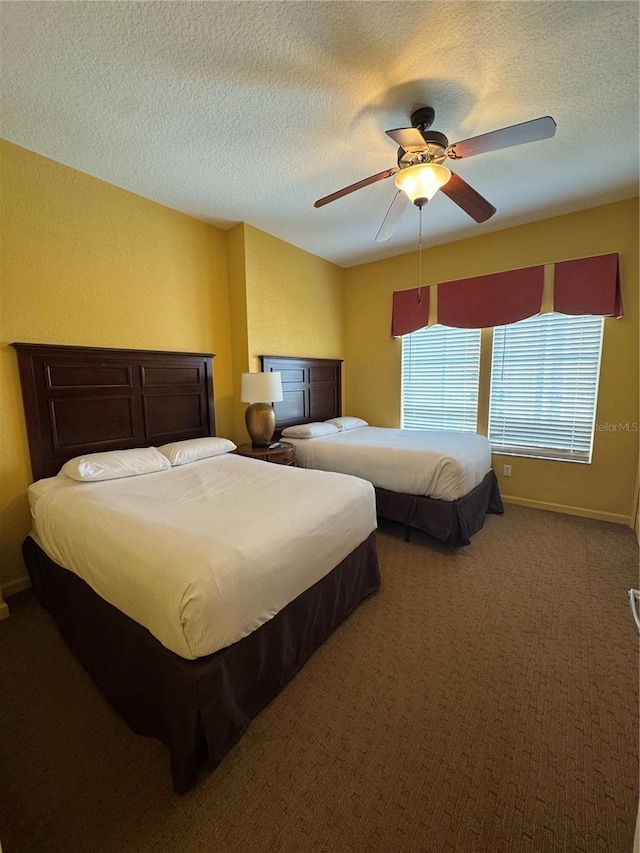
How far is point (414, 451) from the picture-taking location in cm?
284

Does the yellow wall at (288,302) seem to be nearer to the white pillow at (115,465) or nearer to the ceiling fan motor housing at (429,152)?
the white pillow at (115,465)

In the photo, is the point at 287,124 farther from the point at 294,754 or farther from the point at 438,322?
the point at 294,754

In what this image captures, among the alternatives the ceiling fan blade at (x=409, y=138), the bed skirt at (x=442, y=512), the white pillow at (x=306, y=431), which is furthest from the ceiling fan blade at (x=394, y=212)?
the bed skirt at (x=442, y=512)

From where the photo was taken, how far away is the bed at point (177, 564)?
3.83 ft

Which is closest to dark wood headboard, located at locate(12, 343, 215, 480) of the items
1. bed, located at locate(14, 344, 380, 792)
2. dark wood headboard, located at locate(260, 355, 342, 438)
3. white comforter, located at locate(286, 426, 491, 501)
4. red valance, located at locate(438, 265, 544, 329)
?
bed, located at locate(14, 344, 380, 792)

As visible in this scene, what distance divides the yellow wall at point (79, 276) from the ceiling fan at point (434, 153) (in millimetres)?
1604

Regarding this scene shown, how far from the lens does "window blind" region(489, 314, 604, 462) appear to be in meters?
3.17

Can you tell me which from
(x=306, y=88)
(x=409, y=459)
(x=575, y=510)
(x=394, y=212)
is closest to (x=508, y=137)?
(x=394, y=212)

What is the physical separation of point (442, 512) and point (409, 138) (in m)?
2.37

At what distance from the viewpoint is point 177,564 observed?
121cm

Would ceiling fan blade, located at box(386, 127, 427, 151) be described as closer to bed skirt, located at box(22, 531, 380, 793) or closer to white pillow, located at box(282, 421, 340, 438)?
bed skirt, located at box(22, 531, 380, 793)

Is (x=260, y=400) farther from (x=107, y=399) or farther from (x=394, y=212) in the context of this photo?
(x=394, y=212)

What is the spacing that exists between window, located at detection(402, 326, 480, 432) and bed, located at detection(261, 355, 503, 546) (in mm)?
481

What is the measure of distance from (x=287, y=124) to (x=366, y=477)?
254cm
